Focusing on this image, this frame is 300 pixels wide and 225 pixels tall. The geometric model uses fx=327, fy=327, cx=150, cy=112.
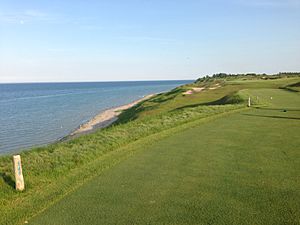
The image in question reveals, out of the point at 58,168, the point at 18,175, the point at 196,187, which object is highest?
the point at 18,175

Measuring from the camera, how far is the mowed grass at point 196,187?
19.5 ft

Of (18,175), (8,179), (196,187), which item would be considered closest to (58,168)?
(8,179)

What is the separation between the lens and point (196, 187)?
7434 mm

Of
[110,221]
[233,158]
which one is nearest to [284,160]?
[233,158]

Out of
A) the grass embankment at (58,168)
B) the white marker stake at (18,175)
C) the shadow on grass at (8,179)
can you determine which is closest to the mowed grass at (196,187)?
the grass embankment at (58,168)

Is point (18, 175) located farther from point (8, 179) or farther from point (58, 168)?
point (58, 168)

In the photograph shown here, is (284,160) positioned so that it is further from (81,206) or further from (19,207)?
(19,207)

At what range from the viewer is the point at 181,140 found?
13.0m

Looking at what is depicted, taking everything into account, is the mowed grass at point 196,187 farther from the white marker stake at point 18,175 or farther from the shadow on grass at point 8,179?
the shadow on grass at point 8,179

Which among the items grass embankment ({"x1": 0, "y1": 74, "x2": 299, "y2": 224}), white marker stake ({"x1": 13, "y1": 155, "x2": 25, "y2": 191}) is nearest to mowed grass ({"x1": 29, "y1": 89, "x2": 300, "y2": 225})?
grass embankment ({"x1": 0, "y1": 74, "x2": 299, "y2": 224})

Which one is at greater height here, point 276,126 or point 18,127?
point 276,126

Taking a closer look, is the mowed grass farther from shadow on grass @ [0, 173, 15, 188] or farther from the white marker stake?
shadow on grass @ [0, 173, 15, 188]

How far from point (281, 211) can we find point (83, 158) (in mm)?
6806

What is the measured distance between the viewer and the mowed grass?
19.5 ft
